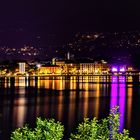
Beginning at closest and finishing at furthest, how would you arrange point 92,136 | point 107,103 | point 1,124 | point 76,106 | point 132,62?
point 92,136 → point 1,124 → point 76,106 → point 107,103 → point 132,62

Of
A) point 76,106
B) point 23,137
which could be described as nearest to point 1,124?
point 76,106

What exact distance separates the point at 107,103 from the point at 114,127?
29.9 metres

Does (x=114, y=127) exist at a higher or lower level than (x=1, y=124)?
higher

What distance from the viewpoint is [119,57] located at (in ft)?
496

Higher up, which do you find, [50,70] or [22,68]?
[22,68]

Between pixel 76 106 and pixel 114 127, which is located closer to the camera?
pixel 114 127

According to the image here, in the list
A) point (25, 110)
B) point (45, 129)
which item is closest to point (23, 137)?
point (45, 129)

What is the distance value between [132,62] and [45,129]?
133 m

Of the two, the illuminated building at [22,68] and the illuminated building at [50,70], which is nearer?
the illuminated building at [22,68]

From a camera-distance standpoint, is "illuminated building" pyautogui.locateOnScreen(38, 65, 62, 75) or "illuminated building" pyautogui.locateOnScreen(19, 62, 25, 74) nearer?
"illuminated building" pyautogui.locateOnScreen(19, 62, 25, 74)

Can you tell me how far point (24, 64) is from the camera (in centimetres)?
10756

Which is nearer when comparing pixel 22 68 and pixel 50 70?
pixel 22 68

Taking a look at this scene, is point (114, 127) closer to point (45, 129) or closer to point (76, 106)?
point (45, 129)

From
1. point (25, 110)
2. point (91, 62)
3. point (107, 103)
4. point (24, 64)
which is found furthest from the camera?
point (91, 62)
